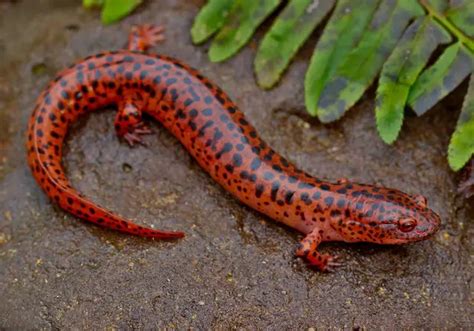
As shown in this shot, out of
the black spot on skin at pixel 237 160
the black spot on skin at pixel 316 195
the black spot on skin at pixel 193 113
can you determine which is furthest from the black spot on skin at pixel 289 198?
the black spot on skin at pixel 193 113

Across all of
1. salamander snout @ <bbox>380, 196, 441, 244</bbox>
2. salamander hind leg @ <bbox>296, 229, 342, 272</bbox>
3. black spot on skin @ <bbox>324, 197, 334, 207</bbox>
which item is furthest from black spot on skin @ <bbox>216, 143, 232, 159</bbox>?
salamander snout @ <bbox>380, 196, 441, 244</bbox>

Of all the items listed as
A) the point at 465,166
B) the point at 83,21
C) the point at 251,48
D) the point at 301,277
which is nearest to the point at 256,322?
the point at 301,277

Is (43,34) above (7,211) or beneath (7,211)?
above

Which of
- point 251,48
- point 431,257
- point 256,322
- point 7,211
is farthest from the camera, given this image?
point 251,48

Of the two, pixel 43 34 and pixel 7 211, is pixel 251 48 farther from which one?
pixel 7 211

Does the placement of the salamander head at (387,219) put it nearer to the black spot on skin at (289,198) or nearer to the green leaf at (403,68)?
the black spot on skin at (289,198)

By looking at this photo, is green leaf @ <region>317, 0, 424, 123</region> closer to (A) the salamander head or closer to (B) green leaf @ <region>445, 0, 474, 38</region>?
(B) green leaf @ <region>445, 0, 474, 38</region>

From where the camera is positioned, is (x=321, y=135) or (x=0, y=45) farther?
(x=0, y=45)
